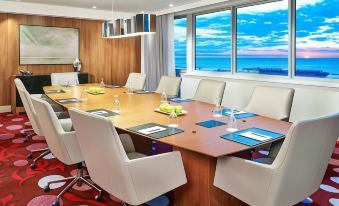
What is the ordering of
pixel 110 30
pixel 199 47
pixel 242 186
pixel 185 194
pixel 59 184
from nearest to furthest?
pixel 242 186
pixel 185 194
pixel 59 184
pixel 110 30
pixel 199 47

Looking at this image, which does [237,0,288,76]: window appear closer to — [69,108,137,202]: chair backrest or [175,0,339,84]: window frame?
[175,0,339,84]: window frame

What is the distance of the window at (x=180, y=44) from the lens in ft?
24.7

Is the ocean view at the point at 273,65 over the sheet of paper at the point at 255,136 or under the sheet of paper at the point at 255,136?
over

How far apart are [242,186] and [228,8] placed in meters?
5.03

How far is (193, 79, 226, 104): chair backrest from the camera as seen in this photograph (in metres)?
4.09

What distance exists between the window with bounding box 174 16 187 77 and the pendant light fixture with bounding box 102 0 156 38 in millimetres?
3134

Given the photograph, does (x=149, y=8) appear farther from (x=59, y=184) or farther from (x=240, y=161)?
(x=240, y=161)

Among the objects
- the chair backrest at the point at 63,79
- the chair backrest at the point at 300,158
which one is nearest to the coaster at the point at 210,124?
the chair backrest at the point at 300,158

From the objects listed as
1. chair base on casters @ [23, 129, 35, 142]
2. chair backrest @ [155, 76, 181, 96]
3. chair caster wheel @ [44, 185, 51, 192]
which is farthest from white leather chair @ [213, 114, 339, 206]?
chair base on casters @ [23, 129, 35, 142]

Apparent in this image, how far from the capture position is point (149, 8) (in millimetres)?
7324

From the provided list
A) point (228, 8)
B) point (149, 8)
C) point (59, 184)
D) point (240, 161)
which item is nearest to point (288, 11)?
point (228, 8)

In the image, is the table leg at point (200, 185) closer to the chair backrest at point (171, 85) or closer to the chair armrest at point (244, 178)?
the chair armrest at point (244, 178)

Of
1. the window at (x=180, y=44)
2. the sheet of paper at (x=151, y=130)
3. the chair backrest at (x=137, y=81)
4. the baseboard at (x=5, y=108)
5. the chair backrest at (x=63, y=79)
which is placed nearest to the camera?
the sheet of paper at (x=151, y=130)

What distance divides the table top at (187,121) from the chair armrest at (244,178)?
0.10 m
